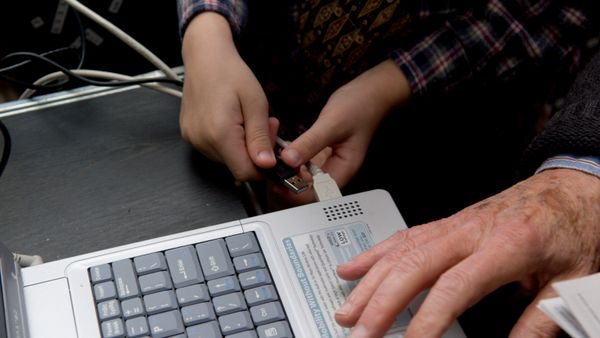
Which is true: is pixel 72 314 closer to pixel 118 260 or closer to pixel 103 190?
pixel 118 260

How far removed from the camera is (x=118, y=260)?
499 mm

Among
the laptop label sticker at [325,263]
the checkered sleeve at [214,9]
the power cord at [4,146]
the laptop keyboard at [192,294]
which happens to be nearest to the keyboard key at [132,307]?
the laptop keyboard at [192,294]

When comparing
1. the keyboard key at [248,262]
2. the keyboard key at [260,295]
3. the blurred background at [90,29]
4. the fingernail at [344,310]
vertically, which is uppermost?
the blurred background at [90,29]

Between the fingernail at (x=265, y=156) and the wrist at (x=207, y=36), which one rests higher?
the wrist at (x=207, y=36)

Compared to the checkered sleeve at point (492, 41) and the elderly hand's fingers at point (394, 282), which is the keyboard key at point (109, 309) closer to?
the elderly hand's fingers at point (394, 282)

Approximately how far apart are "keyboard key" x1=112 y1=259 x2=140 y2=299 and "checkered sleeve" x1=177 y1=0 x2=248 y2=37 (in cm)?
36

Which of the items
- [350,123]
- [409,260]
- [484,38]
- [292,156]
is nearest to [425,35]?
[484,38]

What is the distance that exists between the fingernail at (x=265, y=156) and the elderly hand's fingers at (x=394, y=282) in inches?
6.3

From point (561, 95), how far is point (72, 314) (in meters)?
1.07

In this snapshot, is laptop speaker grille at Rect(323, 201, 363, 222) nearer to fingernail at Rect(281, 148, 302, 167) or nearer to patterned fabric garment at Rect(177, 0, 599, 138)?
fingernail at Rect(281, 148, 302, 167)

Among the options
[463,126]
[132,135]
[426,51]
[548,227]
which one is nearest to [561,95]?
[463,126]

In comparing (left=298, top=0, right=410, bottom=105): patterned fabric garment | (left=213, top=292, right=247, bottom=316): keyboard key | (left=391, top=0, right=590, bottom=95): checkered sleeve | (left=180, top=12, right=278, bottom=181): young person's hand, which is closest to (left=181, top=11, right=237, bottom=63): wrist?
(left=180, top=12, right=278, bottom=181): young person's hand

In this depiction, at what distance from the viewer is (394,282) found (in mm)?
479

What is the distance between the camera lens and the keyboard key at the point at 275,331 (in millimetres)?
465
